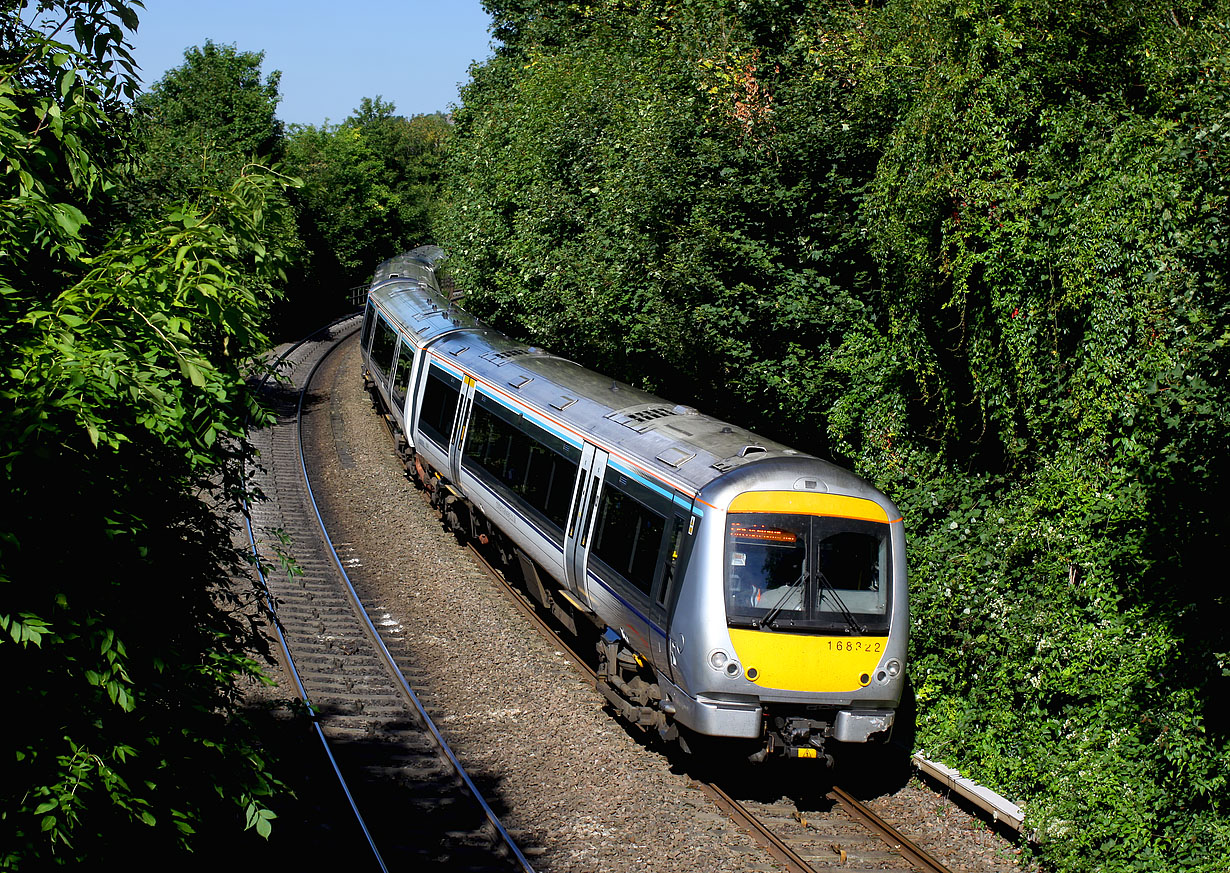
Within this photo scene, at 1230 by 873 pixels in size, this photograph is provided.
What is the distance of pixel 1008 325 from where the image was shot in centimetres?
885

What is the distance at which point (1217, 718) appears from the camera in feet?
23.1

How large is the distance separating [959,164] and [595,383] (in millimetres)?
5121

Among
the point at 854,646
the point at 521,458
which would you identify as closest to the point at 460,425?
the point at 521,458

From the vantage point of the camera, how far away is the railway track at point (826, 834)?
7.50m

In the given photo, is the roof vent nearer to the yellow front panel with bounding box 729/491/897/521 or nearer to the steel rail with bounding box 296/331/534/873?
the yellow front panel with bounding box 729/491/897/521

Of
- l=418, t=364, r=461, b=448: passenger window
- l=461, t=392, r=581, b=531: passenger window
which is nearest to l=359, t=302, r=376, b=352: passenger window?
l=418, t=364, r=461, b=448: passenger window

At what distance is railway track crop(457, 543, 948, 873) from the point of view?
7.50 metres

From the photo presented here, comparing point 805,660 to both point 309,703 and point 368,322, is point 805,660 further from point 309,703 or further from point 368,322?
point 368,322

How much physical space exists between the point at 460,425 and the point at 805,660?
7551 mm

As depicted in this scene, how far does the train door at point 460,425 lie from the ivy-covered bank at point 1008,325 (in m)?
2.75

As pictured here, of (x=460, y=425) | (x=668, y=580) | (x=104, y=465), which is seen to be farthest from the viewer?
(x=460, y=425)

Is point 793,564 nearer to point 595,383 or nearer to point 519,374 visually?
point 595,383

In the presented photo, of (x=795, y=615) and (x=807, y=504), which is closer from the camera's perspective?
(x=795, y=615)

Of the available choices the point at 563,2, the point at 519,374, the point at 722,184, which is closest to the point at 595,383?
the point at 519,374
